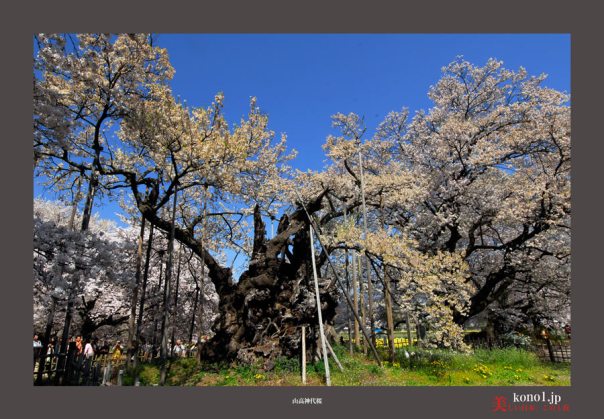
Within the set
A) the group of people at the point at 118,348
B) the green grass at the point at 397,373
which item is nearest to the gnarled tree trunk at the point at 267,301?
the green grass at the point at 397,373

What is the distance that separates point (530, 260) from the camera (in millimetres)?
14445

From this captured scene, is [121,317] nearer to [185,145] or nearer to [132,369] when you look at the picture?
[132,369]

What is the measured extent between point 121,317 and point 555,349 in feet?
62.9

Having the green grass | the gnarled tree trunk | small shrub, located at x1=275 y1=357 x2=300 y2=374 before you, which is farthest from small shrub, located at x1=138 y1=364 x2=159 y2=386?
small shrub, located at x1=275 y1=357 x2=300 y2=374

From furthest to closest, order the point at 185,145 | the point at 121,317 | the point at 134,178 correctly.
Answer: the point at 121,317, the point at 134,178, the point at 185,145

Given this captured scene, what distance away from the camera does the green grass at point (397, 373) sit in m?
9.12

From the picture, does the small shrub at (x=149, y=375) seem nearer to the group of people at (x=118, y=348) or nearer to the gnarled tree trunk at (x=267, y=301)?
the gnarled tree trunk at (x=267, y=301)

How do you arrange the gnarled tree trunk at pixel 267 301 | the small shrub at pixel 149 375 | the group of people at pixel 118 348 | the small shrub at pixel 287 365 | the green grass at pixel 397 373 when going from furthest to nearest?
1. the group of people at pixel 118 348
2. the gnarled tree trunk at pixel 267 301
3. the small shrub at pixel 287 365
4. the small shrub at pixel 149 375
5. the green grass at pixel 397 373

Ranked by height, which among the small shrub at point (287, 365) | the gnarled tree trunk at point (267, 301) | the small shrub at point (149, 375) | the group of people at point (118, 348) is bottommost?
the group of people at point (118, 348)

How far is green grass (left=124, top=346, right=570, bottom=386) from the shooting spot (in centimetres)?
912

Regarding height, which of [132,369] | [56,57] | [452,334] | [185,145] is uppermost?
[56,57]

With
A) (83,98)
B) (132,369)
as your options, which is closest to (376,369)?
(132,369)

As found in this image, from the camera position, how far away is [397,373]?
9.88m

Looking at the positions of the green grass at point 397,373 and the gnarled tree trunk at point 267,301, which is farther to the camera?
the gnarled tree trunk at point 267,301
